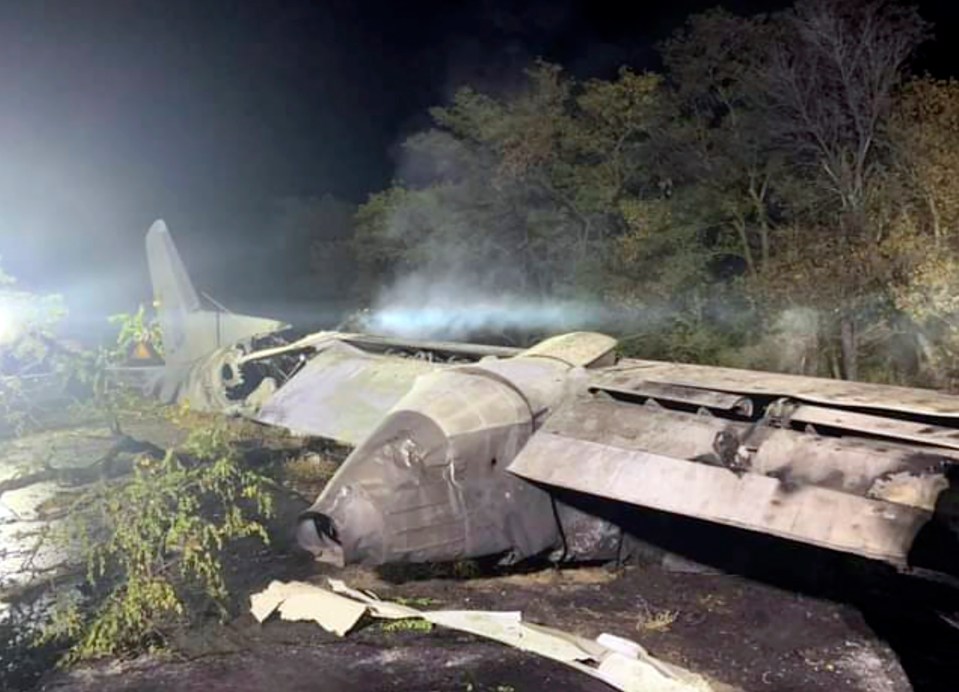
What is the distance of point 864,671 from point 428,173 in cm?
2709

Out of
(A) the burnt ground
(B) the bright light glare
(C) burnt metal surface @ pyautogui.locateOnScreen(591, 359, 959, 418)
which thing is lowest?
(A) the burnt ground

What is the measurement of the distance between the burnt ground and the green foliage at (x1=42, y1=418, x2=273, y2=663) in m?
0.28

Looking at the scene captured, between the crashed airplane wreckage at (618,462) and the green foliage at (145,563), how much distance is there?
4.08ft

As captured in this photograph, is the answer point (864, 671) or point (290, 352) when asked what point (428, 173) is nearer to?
point (290, 352)

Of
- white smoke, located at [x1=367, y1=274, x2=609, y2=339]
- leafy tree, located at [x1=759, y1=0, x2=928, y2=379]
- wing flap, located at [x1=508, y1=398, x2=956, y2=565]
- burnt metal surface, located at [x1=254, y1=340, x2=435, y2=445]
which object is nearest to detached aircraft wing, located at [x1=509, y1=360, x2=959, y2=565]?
wing flap, located at [x1=508, y1=398, x2=956, y2=565]

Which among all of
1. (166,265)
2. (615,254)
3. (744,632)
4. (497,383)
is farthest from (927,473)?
(615,254)

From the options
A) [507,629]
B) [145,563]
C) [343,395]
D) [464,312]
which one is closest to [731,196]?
[464,312]

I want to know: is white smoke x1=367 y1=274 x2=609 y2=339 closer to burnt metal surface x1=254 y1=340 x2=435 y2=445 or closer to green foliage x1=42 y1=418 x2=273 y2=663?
burnt metal surface x1=254 y1=340 x2=435 y2=445

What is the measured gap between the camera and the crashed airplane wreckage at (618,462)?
6391 mm

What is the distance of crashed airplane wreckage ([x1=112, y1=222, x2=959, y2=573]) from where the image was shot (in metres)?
6.39

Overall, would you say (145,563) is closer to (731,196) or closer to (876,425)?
(876,425)

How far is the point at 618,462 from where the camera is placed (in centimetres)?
751

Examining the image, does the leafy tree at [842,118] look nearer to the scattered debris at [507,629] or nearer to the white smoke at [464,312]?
the white smoke at [464,312]

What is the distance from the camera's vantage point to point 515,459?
26.7 ft
